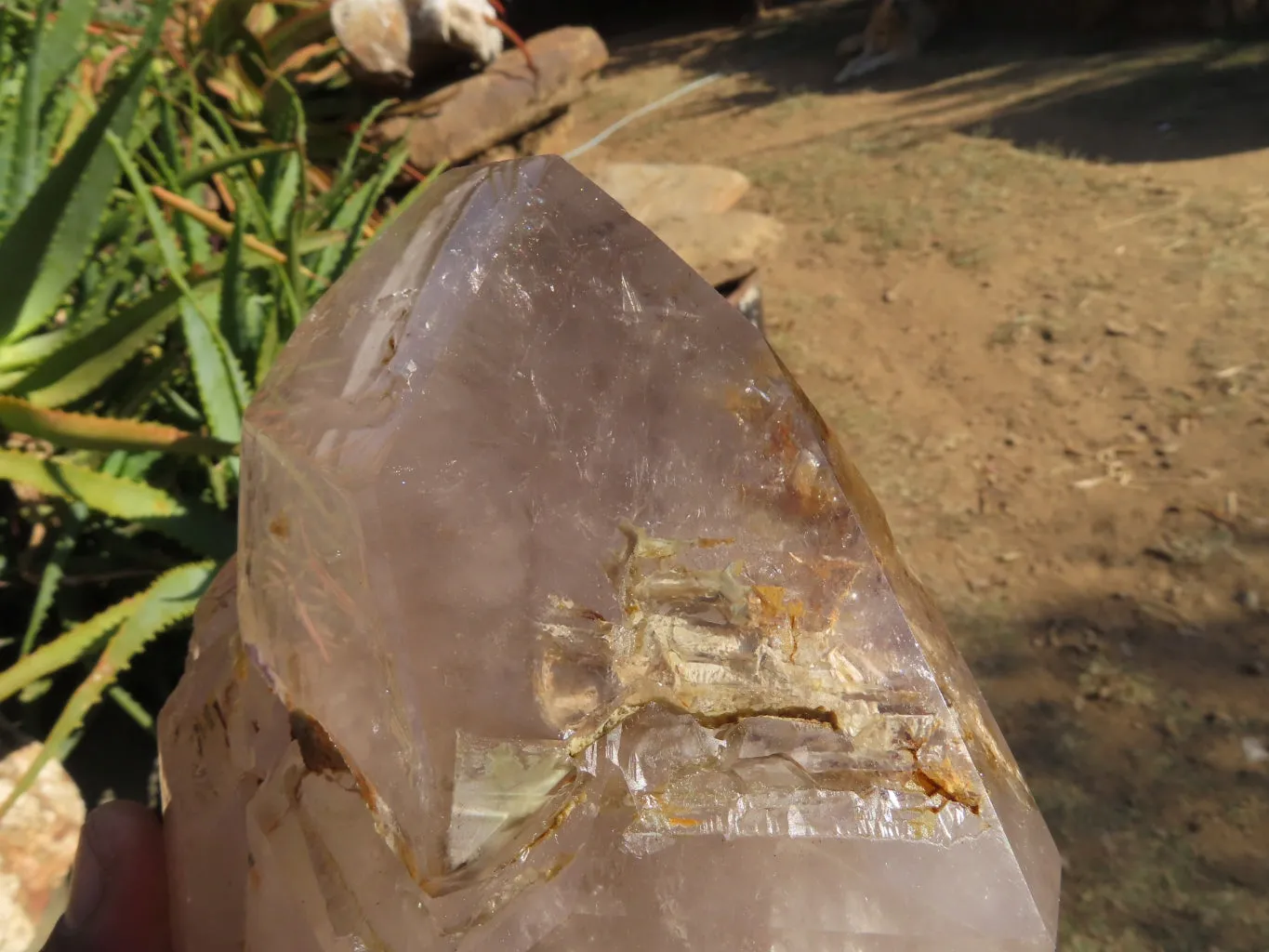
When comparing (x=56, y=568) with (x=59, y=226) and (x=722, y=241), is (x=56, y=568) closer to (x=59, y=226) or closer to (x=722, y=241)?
(x=59, y=226)

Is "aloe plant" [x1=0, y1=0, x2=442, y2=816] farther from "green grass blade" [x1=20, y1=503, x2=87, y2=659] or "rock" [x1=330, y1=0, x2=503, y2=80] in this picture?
"rock" [x1=330, y1=0, x2=503, y2=80]

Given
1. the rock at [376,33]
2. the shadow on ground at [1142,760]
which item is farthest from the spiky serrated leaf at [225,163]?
the rock at [376,33]

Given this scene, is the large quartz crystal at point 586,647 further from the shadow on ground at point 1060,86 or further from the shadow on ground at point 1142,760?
the shadow on ground at point 1060,86

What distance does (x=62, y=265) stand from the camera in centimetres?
169

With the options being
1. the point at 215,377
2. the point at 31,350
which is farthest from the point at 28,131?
the point at 215,377

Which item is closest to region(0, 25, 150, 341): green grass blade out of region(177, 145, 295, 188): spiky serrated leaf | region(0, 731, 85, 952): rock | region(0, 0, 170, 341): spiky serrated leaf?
region(0, 0, 170, 341): spiky serrated leaf

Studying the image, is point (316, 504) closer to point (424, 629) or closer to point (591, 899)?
point (424, 629)

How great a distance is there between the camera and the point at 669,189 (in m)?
3.88

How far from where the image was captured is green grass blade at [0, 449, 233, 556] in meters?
1.56

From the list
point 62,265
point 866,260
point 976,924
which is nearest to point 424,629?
point 976,924

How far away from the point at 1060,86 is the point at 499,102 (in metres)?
2.94

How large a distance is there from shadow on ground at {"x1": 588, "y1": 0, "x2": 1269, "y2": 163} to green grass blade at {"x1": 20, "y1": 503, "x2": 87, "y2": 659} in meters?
4.20

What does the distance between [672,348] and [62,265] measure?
4.63 ft

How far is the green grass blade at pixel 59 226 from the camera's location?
5.19 feet
